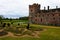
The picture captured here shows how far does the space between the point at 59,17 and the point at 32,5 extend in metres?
19.2

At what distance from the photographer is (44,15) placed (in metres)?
75.4

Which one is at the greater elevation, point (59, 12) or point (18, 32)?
point (59, 12)

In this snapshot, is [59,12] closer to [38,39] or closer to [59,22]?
[59,22]

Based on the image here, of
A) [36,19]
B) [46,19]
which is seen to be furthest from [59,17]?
[36,19]

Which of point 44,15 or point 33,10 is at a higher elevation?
point 33,10

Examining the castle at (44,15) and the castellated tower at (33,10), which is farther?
the castellated tower at (33,10)

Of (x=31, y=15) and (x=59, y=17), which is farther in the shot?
(x=31, y=15)

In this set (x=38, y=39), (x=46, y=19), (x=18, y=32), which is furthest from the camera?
(x=46, y=19)

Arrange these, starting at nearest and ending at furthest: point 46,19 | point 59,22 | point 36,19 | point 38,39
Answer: point 38,39 < point 59,22 < point 46,19 < point 36,19

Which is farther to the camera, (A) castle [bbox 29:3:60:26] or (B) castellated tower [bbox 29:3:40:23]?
(B) castellated tower [bbox 29:3:40:23]

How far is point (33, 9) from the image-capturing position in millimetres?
81812

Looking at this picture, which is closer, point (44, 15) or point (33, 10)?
point (44, 15)

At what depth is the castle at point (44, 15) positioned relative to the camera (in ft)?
230

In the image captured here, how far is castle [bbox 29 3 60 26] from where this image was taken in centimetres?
7006
